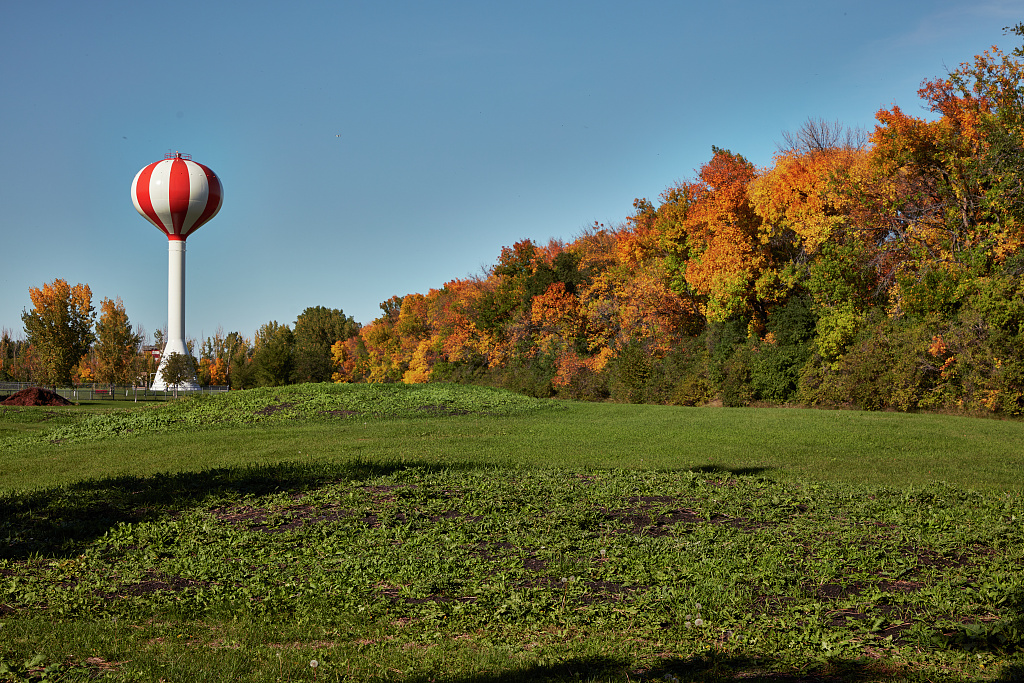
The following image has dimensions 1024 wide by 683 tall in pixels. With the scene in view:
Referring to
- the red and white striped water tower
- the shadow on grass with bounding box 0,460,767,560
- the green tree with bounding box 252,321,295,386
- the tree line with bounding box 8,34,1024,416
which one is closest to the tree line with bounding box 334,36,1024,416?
the tree line with bounding box 8,34,1024,416

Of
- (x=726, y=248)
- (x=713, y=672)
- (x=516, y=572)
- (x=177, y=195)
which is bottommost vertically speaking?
(x=713, y=672)

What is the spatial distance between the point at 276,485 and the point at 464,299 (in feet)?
129

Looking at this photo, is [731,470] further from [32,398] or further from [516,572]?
[32,398]

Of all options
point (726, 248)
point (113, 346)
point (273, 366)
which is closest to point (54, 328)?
point (113, 346)

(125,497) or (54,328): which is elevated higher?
(54,328)

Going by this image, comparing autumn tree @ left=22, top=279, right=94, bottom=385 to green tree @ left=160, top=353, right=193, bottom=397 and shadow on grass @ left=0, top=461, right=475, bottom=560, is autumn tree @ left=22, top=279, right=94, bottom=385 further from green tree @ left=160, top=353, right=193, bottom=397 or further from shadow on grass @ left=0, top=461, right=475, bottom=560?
shadow on grass @ left=0, top=461, right=475, bottom=560

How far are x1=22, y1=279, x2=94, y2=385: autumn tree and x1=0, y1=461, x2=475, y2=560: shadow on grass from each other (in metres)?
41.4

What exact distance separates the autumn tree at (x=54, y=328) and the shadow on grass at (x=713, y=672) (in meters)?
49.4

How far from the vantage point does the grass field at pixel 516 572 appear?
4547 mm

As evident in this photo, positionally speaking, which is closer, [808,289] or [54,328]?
[808,289]

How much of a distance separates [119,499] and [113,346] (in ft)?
161

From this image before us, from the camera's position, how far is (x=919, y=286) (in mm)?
23172

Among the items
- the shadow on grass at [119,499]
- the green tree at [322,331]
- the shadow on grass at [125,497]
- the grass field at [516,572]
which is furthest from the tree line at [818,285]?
the green tree at [322,331]

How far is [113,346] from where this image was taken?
170 ft
